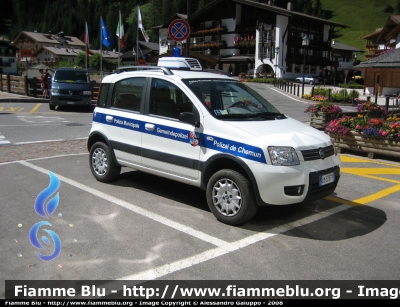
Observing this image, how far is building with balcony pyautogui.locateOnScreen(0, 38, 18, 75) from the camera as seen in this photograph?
3563 inches

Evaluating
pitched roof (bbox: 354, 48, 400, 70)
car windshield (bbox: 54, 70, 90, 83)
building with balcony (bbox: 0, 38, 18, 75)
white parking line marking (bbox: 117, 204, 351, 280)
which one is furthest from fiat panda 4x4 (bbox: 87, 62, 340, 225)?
building with balcony (bbox: 0, 38, 18, 75)

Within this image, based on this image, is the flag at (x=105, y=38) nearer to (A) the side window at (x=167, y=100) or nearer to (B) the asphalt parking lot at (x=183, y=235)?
(B) the asphalt parking lot at (x=183, y=235)

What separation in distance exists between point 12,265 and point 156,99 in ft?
10.2

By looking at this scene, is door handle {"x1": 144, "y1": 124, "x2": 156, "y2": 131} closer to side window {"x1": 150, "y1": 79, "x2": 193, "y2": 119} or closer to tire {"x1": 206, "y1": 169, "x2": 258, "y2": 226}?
side window {"x1": 150, "y1": 79, "x2": 193, "y2": 119}

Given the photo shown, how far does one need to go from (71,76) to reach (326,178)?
1789 cm

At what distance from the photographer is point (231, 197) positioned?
5504 millimetres

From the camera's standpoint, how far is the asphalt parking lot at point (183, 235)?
14.0 feet

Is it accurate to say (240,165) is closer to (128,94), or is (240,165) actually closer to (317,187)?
(317,187)

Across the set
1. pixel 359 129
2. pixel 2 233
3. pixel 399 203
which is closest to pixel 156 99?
pixel 2 233

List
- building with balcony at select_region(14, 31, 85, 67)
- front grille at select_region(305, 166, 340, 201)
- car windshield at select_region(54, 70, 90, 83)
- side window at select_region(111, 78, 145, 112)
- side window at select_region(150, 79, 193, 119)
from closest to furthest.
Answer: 1. front grille at select_region(305, 166, 340, 201)
2. side window at select_region(150, 79, 193, 119)
3. side window at select_region(111, 78, 145, 112)
4. car windshield at select_region(54, 70, 90, 83)
5. building with balcony at select_region(14, 31, 85, 67)

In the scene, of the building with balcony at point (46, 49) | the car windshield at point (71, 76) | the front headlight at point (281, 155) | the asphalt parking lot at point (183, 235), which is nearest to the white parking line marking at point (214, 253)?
the asphalt parking lot at point (183, 235)

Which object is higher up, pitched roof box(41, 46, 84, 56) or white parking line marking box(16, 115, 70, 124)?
pitched roof box(41, 46, 84, 56)

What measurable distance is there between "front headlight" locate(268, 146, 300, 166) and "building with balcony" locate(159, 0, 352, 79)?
180ft

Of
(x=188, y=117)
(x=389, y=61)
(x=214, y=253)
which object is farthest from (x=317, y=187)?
(x=389, y=61)
